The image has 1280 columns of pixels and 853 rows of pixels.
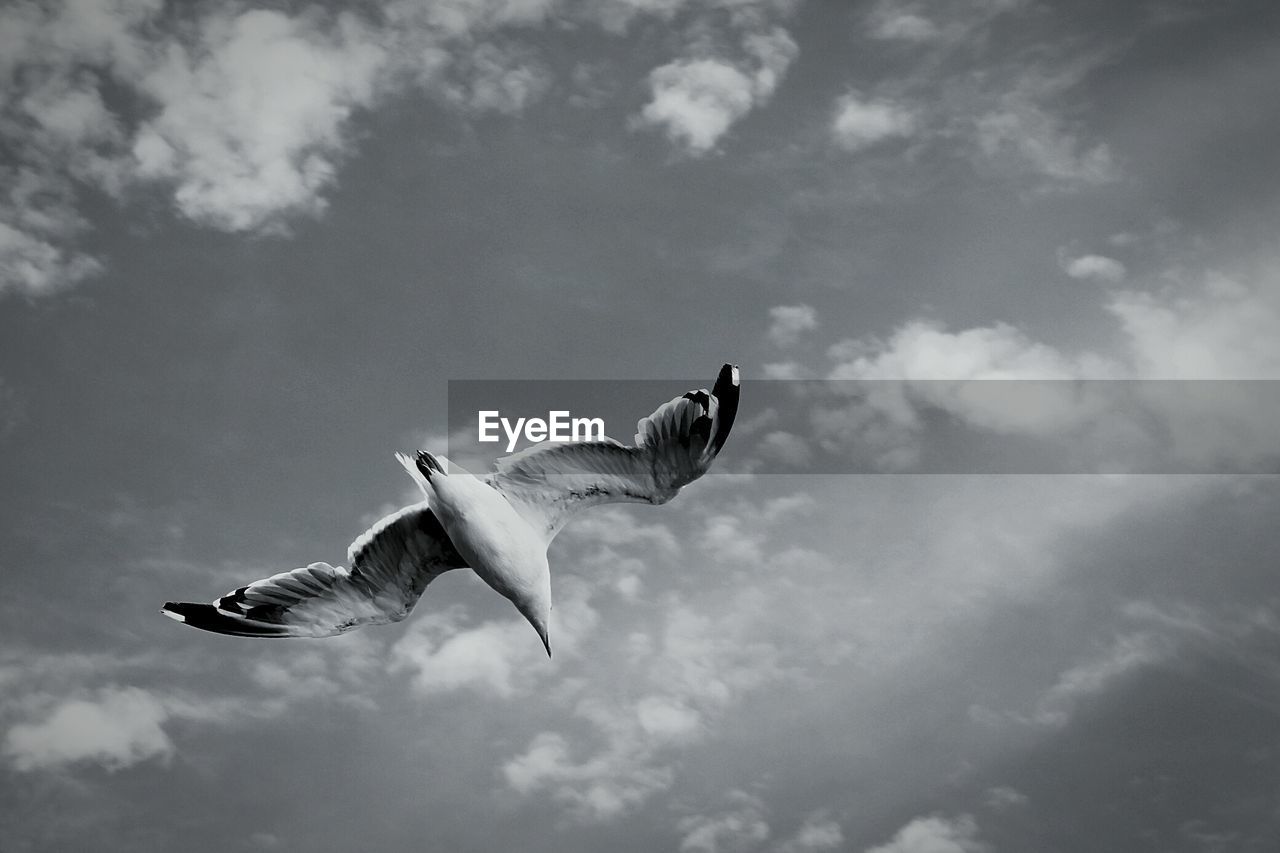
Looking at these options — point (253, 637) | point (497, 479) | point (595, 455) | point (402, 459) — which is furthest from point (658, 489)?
point (253, 637)

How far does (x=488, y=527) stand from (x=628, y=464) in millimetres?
2704

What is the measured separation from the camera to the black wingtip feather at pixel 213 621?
21.5 m

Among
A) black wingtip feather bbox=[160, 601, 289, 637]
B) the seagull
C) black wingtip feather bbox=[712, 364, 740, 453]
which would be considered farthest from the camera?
black wingtip feather bbox=[160, 601, 289, 637]

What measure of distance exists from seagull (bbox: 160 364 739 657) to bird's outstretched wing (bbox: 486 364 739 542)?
2cm

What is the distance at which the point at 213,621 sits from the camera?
21.5 metres

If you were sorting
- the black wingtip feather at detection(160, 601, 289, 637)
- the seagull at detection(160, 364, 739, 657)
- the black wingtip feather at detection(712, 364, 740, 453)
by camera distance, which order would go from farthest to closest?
1. the black wingtip feather at detection(160, 601, 289, 637)
2. the seagull at detection(160, 364, 739, 657)
3. the black wingtip feather at detection(712, 364, 740, 453)

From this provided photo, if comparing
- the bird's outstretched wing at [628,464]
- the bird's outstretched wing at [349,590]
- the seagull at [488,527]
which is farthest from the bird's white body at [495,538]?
the bird's outstretched wing at [349,590]

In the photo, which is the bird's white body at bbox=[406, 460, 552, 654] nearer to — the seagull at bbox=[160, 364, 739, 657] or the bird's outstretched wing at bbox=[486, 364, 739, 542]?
the seagull at bbox=[160, 364, 739, 657]

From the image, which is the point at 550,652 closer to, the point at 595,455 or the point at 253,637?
the point at 595,455

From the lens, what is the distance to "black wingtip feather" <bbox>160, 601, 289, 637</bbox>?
70.5 feet

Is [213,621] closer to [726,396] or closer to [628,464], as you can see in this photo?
[628,464]

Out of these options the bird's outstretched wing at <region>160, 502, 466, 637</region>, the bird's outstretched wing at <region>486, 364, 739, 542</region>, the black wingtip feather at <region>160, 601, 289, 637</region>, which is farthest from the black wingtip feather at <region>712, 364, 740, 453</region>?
the black wingtip feather at <region>160, 601, 289, 637</region>

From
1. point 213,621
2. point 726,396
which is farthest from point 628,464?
point 213,621

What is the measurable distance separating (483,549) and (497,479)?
1370mm
